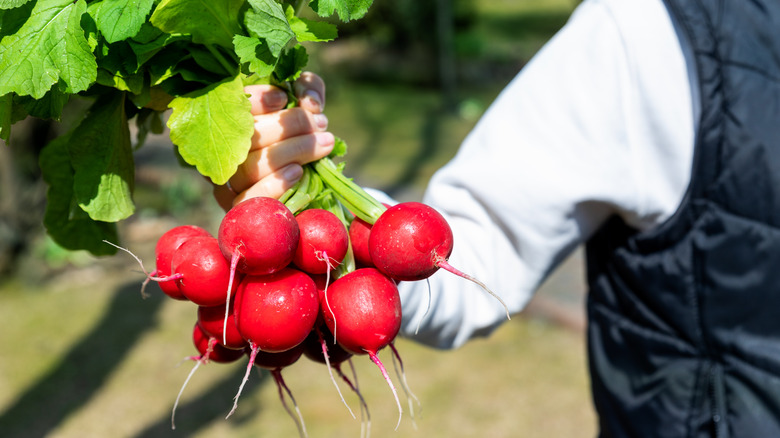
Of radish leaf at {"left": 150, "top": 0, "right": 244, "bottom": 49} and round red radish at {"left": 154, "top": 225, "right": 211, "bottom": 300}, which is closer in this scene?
radish leaf at {"left": 150, "top": 0, "right": 244, "bottom": 49}

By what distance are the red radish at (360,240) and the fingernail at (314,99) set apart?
206 millimetres

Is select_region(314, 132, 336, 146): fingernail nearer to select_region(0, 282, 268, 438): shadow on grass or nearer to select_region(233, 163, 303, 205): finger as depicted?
select_region(233, 163, 303, 205): finger

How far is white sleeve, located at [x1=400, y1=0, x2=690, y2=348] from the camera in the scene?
1311 mm

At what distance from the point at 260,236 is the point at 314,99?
350 mm

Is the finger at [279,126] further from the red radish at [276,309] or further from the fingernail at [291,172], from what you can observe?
the red radish at [276,309]

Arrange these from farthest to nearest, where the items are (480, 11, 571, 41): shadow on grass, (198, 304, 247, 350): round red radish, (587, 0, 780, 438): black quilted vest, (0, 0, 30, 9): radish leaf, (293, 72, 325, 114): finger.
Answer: (480, 11, 571, 41): shadow on grass
(587, 0, 780, 438): black quilted vest
(293, 72, 325, 114): finger
(198, 304, 247, 350): round red radish
(0, 0, 30, 9): radish leaf

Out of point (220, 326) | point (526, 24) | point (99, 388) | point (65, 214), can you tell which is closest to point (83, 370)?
point (99, 388)

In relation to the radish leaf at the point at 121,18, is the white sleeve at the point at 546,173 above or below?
below

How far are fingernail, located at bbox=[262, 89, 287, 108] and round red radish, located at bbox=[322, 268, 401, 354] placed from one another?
0.96ft

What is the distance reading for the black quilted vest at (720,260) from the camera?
126cm

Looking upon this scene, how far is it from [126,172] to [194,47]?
0.25 m

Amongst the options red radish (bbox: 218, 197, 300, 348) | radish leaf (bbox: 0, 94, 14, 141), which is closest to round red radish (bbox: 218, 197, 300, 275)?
red radish (bbox: 218, 197, 300, 348)

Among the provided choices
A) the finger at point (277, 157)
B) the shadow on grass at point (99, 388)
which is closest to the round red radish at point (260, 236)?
the finger at point (277, 157)

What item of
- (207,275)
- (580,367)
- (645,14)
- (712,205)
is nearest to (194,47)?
(207,275)
